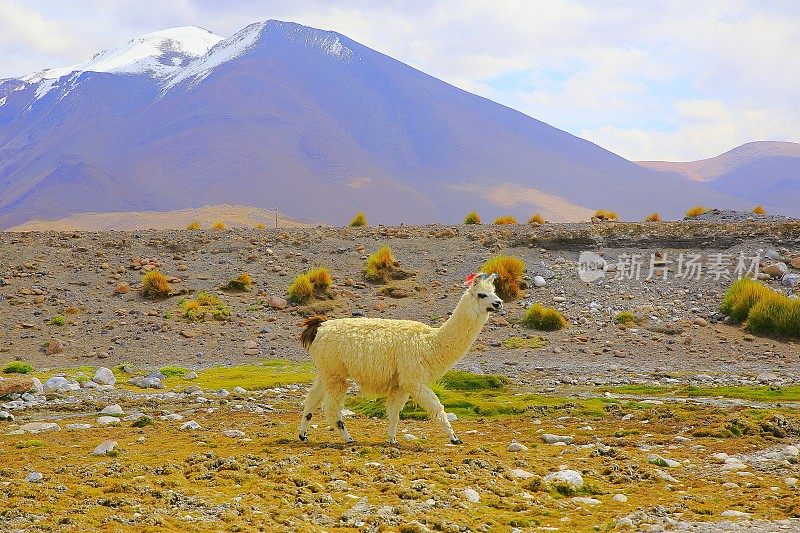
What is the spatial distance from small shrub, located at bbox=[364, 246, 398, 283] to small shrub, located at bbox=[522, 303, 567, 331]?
531 cm

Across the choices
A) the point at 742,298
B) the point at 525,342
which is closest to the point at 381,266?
the point at 525,342

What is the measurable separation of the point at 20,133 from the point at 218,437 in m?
172

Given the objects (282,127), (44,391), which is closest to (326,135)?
(282,127)

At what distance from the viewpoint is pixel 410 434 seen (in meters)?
11.2

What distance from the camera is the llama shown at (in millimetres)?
10547

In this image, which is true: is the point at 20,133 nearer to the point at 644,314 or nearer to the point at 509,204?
the point at 509,204

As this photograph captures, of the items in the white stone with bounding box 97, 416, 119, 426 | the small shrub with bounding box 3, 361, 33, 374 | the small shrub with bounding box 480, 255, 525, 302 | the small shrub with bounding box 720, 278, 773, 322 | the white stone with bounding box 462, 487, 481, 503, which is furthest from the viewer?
the small shrub with bounding box 480, 255, 525, 302

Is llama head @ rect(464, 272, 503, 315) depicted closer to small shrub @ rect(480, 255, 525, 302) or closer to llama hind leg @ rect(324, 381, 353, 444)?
llama hind leg @ rect(324, 381, 353, 444)

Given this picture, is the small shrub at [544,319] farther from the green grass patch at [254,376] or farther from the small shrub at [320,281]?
the green grass patch at [254,376]

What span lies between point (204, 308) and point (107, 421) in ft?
39.1

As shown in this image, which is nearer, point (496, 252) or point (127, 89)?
point (496, 252)

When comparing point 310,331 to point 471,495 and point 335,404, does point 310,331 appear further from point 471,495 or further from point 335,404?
point 471,495

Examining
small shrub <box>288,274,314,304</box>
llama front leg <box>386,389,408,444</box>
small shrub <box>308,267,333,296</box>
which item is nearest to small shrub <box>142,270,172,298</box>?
small shrub <box>288,274,314,304</box>

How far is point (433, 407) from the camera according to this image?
10219 mm
